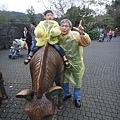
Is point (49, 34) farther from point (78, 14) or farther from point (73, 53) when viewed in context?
point (78, 14)

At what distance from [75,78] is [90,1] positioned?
2039 cm

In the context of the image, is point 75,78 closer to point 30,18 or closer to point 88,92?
point 88,92

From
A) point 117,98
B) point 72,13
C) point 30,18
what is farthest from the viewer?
point 30,18

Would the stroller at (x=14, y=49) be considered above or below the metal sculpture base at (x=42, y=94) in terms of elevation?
below

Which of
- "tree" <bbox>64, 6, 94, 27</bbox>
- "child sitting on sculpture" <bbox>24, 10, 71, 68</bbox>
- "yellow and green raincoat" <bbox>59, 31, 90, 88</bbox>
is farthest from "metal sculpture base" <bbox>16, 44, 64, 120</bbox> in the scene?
"tree" <bbox>64, 6, 94, 27</bbox>

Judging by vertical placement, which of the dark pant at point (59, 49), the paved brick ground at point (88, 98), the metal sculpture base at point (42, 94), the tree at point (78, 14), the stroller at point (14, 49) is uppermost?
the tree at point (78, 14)

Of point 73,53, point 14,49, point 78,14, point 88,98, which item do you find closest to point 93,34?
point 78,14

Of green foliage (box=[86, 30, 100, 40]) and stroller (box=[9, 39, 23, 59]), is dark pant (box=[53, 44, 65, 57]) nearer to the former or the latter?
stroller (box=[9, 39, 23, 59])

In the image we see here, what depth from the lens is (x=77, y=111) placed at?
3410 mm

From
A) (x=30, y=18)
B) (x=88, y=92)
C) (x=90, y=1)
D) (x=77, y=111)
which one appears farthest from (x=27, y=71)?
(x=30, y=18)

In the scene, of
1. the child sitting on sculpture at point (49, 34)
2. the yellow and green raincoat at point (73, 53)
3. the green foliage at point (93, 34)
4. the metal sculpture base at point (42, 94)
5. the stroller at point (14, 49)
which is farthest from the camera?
the green foliage at point (93, 34)

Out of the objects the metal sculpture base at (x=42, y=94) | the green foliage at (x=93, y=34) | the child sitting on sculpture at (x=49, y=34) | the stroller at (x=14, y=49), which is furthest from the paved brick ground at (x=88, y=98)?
the green foliage at (x=93, y=34)

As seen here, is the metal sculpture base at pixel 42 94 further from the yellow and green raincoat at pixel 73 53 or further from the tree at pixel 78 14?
the tree at pixel 78 14

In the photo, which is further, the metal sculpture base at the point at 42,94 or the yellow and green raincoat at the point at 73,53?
the yellow and green raincoat at the point at 73,53
